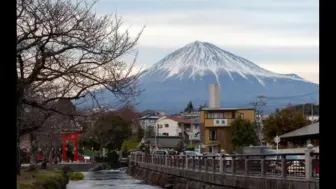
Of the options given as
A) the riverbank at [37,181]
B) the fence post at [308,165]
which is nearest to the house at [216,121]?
the riverbank at [37,181]

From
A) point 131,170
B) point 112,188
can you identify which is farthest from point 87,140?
point 112,188

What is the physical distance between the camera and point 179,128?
121 meters

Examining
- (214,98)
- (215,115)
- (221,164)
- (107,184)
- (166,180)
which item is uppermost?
(214,98)

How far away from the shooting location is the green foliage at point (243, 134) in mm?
71125

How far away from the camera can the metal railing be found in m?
17.7

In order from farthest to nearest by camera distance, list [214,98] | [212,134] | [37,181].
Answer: [214,98] → [212,134] → [37,181]

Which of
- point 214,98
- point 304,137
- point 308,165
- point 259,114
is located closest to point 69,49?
point 308,165

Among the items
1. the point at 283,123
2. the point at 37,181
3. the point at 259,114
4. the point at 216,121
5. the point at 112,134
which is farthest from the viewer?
the point at 112,134

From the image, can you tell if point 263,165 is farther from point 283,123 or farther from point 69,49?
point 283,123

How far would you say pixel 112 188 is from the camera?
44.0 meters

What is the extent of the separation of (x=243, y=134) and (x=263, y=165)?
4982 centimetres

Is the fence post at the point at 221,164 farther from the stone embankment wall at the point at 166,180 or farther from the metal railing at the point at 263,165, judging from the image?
the stone embankment wall at the point at 166,180

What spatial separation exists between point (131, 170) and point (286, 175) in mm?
55499
